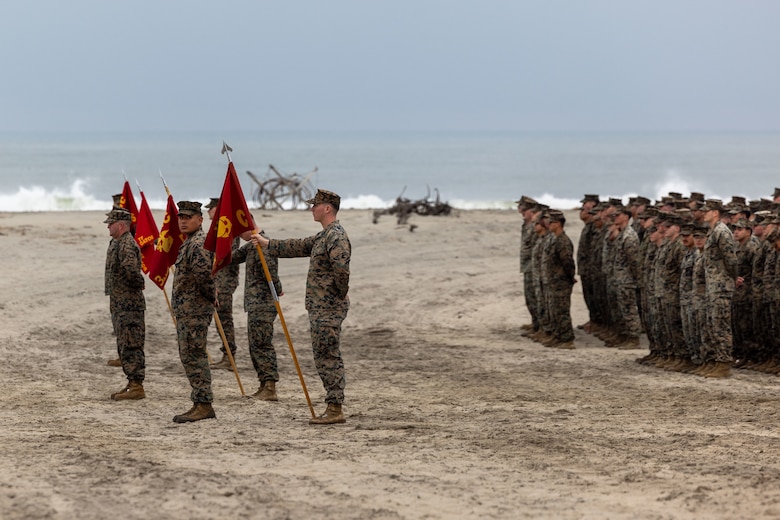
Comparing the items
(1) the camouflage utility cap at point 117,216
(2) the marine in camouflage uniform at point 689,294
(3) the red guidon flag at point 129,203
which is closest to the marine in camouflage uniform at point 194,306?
(1) the camouflage utility cap at point 117,216

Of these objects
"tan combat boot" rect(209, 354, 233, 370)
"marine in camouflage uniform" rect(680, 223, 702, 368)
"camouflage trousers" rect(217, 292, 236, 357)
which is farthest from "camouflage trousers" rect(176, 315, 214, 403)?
"marine in camouflage uniform" rect(680, 223, 702, 368)

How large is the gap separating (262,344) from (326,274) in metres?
2.05

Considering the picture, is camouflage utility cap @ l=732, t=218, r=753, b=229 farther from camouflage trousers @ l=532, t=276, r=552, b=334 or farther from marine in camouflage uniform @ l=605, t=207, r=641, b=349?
camouflage trousers @ l=532, t=276, r=552, b=334

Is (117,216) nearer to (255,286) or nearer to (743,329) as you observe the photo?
(255,286)

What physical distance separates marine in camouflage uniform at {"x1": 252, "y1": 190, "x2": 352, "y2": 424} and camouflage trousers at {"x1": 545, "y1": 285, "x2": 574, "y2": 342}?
22.3 ft

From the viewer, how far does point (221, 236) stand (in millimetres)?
10922

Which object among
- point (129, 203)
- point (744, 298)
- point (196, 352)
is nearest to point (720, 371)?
point (744, 298)

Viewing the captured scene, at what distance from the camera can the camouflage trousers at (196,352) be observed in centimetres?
1079

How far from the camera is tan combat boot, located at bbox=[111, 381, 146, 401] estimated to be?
12.1 metres

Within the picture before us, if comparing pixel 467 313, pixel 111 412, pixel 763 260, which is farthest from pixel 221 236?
pixel 467 313

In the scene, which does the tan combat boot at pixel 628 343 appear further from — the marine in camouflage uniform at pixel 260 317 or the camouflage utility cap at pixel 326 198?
the camouflage utility cap at pixel 326 198

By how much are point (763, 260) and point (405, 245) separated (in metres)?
13.5

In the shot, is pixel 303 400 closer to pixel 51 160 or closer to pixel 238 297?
pixel 238 297

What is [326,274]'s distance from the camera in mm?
10523
